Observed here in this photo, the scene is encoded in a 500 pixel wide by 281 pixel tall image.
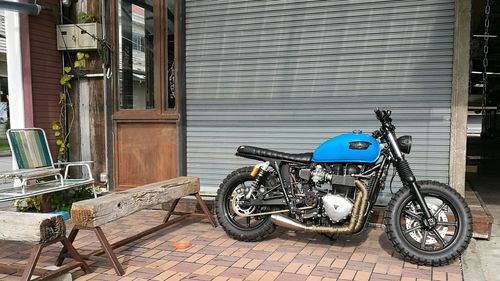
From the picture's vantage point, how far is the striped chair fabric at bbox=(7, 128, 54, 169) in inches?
196

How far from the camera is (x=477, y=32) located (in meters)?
7.77

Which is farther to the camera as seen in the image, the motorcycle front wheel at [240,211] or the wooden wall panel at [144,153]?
the wooden wall panel at [144,153]

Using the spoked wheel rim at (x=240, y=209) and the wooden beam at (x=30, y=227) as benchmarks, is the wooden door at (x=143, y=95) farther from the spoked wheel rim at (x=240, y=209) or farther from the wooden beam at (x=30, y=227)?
the wooden beam at (x=30, y=227)

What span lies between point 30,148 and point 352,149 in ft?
12.0

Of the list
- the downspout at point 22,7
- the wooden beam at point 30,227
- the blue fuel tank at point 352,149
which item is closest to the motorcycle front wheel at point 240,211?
the blue fuel tank at point 352,149

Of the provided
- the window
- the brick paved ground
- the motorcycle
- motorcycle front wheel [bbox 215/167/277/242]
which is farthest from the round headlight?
the window

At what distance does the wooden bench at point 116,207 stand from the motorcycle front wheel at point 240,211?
450 mm

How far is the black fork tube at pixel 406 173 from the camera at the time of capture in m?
3.53

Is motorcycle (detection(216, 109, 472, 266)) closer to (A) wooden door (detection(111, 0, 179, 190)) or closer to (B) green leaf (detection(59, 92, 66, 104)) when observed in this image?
(A) wooden door (detection(111, 0, 179, 190))

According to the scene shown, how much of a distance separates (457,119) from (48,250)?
4.02m

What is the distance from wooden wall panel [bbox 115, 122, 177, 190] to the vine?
72 centimetres

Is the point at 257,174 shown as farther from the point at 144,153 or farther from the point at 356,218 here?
the point at 144,153

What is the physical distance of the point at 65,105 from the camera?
5.95 meters

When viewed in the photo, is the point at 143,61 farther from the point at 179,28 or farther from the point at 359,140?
the point at 359,140
